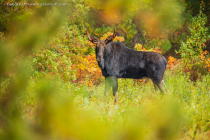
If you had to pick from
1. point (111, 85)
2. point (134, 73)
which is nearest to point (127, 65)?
point (134, 73)

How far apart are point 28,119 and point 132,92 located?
5.23m

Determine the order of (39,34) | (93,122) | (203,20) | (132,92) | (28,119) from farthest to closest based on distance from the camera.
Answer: (203,20), (132,92), (39,34), (28,119), (93,122)

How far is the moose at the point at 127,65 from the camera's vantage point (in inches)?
211

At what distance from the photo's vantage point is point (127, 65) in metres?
5.54

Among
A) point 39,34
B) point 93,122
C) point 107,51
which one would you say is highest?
point 39,34

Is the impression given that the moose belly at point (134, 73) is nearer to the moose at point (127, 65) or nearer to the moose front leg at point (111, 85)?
the moose at point (127, 65)

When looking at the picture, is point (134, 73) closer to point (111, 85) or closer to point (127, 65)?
point (127, 65)

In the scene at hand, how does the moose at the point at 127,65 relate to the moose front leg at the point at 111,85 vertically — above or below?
above

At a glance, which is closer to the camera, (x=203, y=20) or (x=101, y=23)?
(x=203, y=20)

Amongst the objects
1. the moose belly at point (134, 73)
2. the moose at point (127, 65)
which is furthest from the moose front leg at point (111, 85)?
the moose belly at point (134, 73)

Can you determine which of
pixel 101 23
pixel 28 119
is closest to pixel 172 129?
pixel 28 119

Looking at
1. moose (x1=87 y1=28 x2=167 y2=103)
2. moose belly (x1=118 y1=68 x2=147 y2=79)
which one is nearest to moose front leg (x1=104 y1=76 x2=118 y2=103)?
moose (x1=87 y1=28 x2=167 y2=103)

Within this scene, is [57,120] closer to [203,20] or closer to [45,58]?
[45,58]

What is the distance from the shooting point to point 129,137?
86 cm
